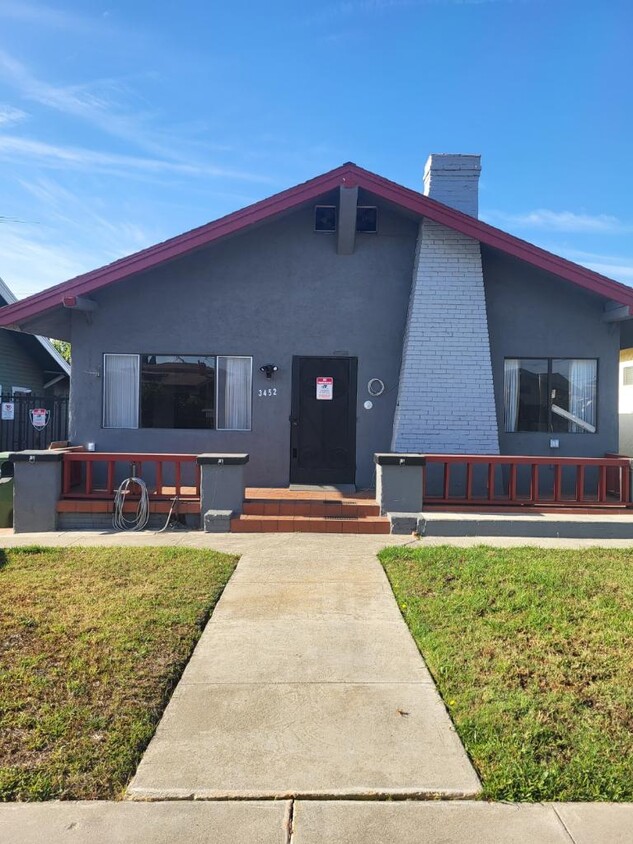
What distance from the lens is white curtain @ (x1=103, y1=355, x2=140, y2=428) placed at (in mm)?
10305

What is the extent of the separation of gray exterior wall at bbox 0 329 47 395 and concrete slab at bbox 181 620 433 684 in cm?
1496

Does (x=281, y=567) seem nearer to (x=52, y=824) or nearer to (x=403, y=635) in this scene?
(x=403, y=635)

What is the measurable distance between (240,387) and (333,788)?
7.90m

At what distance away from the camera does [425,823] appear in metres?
2.64

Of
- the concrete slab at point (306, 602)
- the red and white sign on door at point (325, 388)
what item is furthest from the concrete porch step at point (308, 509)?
the concrete slab at point (306, 602)

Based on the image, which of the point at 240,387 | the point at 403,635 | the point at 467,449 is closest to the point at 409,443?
the point at 467,449

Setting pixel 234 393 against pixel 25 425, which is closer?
pixel 234 393

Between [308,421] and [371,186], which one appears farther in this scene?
[308,421]

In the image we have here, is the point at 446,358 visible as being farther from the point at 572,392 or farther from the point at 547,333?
the point at 572,392

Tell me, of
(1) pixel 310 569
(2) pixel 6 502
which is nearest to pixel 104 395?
(2) pixel 6 502

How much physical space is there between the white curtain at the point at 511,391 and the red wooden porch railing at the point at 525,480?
0.78 meters

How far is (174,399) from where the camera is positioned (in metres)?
10.3

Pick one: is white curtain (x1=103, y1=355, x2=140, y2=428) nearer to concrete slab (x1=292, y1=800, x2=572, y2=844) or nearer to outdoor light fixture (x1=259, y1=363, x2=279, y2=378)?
outdoor light fixture (x1=259, y1=363, x2=279, y2=378)

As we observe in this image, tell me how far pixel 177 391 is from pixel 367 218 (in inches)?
168
